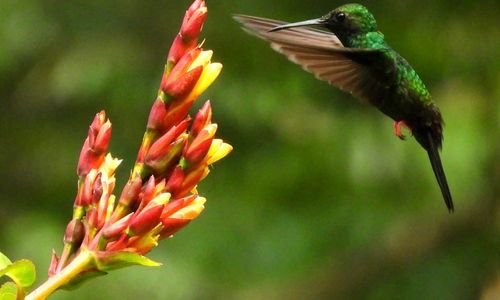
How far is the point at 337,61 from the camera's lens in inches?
107

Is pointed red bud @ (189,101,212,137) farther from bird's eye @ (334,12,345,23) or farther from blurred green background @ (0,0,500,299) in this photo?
blurred green background @ (0,0,500,299)

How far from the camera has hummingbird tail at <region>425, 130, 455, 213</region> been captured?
2.63 metres

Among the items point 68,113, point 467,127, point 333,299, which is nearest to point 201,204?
point 467,127

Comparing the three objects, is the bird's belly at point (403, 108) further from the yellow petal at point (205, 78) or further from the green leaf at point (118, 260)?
the green leaf at point (118, 260)

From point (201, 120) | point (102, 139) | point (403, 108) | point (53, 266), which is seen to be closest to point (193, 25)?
point (201, 120)

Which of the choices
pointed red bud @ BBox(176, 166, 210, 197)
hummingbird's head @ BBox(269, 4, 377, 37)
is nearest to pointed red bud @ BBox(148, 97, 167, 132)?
pointed red bud @ BBox(176, 166, 210, 197)

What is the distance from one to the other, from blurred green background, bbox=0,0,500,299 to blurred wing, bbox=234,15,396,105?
2.80 m

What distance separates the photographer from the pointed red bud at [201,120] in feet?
6.14

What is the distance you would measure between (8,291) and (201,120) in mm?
468

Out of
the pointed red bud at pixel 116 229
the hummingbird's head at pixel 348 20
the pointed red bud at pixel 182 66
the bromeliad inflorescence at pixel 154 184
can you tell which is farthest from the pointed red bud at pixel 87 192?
the hummingbird's head at pixel 348 20

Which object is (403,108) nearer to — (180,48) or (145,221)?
(180,48)

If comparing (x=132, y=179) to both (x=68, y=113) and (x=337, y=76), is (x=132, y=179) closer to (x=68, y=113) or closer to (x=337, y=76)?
(x=337, y=76)

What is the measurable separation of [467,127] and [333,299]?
1.35 m

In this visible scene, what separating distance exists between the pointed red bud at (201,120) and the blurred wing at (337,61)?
0.63 m
